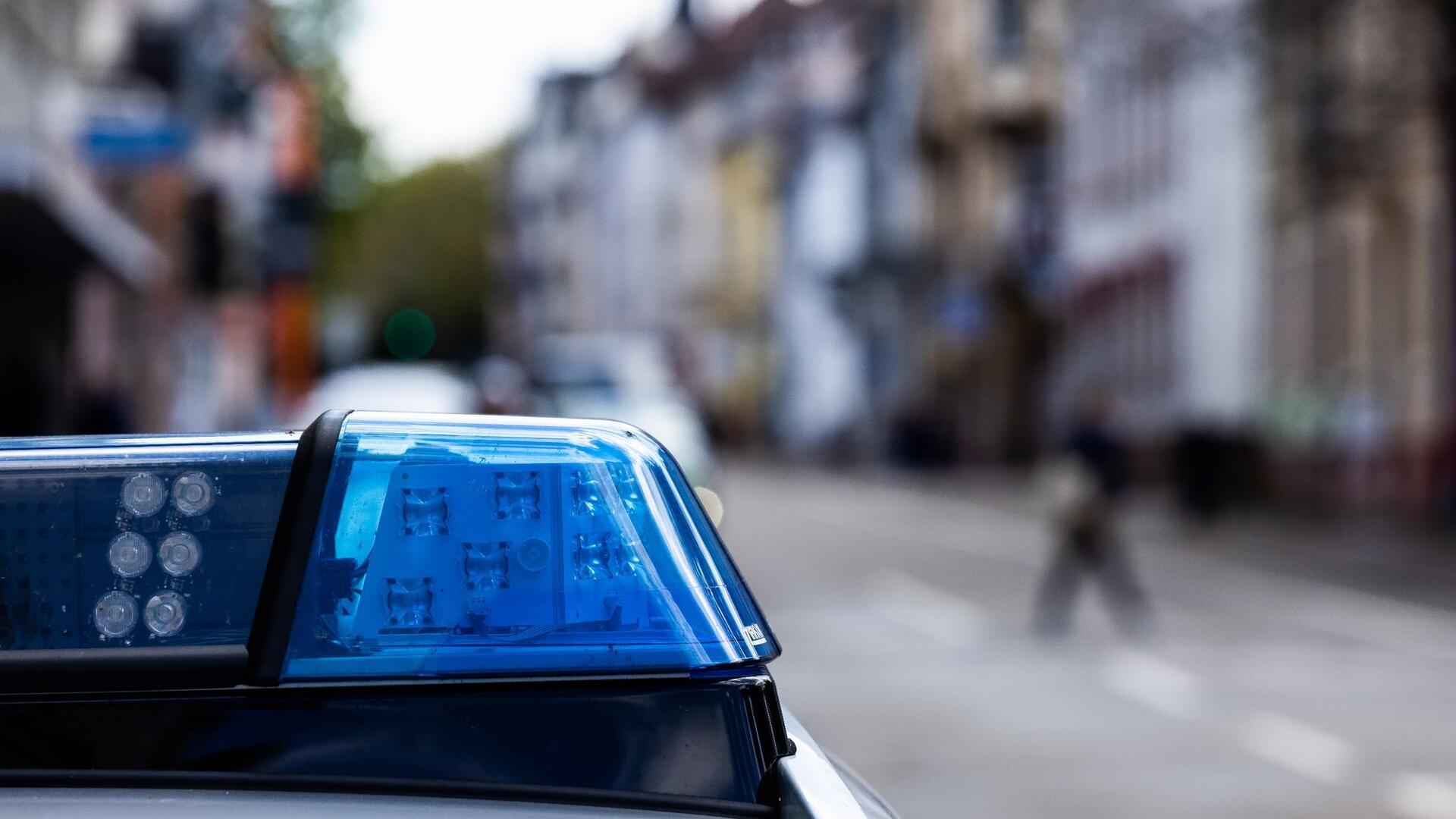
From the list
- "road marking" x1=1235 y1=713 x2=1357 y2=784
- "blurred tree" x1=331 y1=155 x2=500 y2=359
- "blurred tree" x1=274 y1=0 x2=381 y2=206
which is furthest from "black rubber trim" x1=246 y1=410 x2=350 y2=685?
"blurred tree" x1=331 y1=155 x2=500 y2=359

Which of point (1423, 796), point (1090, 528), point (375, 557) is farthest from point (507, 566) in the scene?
point (1090, 528)

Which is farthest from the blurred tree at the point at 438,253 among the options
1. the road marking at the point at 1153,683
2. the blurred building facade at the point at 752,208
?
the road marking at the point at 1153,683

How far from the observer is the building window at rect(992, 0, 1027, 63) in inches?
2292

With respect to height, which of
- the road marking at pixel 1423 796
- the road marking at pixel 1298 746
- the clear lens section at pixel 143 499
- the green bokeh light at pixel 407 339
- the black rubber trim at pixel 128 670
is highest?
the clear lens section at pixel 143 499

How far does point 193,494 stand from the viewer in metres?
3.20

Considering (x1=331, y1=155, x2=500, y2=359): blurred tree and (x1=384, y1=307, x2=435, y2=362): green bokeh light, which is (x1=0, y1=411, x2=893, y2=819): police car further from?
(x1=331, y1=155, x2=500, y2=359): blurred tree

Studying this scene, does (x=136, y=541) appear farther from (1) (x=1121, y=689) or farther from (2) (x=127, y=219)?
(2) (x=127, y=219)

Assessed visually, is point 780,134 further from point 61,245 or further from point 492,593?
point 492,593

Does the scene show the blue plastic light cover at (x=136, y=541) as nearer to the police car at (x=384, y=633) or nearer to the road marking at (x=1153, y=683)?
the police car at (x=384, y=633)

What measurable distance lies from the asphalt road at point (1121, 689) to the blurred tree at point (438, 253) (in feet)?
343

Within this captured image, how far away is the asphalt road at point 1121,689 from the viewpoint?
425 inches

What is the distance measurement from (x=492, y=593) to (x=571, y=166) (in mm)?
125914

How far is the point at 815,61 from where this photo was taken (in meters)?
79.6

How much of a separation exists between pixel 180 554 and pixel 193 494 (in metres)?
0.08
